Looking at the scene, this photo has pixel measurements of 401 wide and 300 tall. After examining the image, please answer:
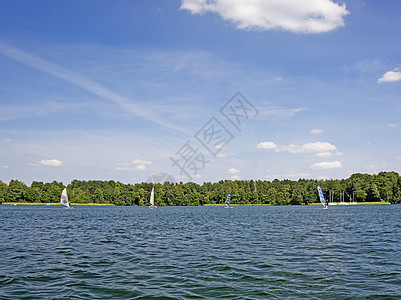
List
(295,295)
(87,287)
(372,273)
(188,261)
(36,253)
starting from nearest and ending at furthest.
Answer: (295,295) < (87,287) < (372,273) < (188,261) < (36,253)

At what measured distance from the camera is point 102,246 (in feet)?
92.4

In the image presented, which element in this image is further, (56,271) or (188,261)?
(188,261)

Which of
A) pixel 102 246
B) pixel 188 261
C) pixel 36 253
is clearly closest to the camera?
pixel 188 261

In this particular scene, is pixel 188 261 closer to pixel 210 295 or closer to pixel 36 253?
pixel 210 295

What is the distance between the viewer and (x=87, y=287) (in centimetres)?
1543

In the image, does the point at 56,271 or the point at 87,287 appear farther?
the point at 56,271

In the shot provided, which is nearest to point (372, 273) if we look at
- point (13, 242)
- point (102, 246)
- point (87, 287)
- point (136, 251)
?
point (87, 287)

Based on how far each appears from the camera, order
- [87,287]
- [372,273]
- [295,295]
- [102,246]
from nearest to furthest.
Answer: [295,295]
[87,287]
[372,273]
[102,246]

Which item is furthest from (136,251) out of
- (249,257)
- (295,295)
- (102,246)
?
(295,295)

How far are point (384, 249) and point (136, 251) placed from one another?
18.3 metres

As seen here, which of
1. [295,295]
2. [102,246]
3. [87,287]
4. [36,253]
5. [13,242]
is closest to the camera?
[295,295]

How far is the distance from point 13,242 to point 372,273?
92.0 feet

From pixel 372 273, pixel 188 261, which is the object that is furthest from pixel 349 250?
pixel 188 261

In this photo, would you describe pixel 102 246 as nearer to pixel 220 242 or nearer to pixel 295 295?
pixel 220 242
